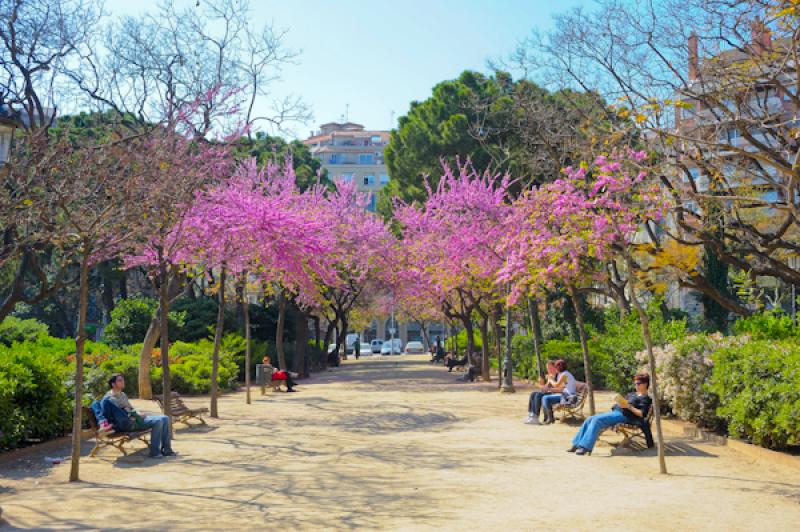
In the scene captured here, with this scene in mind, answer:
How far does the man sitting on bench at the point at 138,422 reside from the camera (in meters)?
12.1

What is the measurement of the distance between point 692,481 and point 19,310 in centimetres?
5436

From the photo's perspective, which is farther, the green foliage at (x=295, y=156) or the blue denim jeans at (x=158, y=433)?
the green foliage at (x=295, y=156)

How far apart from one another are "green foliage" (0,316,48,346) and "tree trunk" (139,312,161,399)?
4541mm

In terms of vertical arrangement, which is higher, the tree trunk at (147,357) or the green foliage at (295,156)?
the green foliage at (295,156)

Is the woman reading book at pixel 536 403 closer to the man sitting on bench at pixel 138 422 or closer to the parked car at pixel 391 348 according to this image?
the man sitting on bench at pixel 138 422

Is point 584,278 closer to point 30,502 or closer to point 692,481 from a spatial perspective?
point 692,481

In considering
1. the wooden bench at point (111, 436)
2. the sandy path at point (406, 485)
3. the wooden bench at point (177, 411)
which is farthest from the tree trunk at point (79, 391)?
the wooden bench at point (177, 411)

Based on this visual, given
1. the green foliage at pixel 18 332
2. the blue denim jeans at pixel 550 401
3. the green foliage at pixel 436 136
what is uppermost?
the green foliage at pixel 436 136

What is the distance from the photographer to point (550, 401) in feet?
54.3

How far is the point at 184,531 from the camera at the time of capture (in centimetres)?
759

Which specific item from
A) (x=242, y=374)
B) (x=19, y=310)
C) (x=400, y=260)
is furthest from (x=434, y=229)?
(x=19, y=310)

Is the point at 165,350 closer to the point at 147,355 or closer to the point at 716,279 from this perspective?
the point at 147,355

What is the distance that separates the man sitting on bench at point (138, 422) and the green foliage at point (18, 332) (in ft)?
45.6

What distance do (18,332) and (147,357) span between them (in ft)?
19.9
